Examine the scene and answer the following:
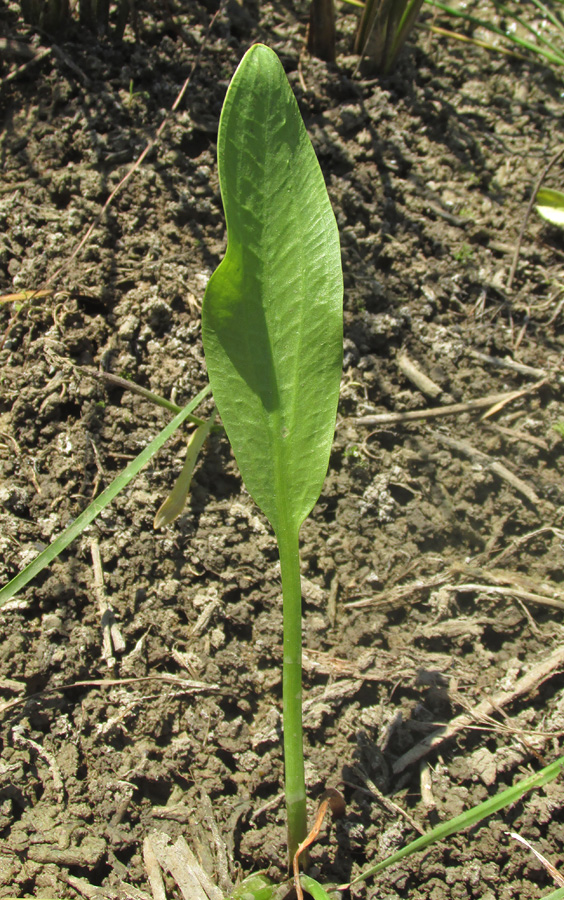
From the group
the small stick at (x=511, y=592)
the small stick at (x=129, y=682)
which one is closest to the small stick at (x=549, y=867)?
the small stick at (x=511, y=592)

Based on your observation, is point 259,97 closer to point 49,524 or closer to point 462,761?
point 49,524

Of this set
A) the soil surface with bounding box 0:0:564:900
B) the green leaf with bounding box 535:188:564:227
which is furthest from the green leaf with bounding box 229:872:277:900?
the green leaf with bounding box 535:188:564:227

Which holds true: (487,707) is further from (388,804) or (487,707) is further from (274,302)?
(274,302)

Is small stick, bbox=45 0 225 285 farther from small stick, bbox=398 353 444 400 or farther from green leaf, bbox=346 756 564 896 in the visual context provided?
green leaf, bbox=346 756 564 896

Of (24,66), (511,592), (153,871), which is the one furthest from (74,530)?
(24,66)

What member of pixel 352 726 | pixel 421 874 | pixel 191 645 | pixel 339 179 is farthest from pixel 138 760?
pixel 339 179

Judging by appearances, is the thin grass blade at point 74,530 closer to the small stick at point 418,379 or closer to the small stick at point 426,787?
the small stick at point 418,379

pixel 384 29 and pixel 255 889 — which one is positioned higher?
pixel 384 29
